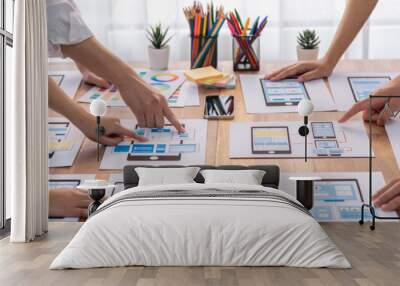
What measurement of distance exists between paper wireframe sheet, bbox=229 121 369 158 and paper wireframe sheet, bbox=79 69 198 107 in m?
0.51

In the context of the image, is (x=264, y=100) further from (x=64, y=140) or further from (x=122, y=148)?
(x=64, y=140)

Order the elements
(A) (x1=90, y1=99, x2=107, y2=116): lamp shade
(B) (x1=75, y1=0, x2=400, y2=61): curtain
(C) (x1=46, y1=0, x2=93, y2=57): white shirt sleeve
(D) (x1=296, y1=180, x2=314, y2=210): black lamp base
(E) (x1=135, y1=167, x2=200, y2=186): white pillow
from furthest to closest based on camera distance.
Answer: (B) (x1=75, y1=0, x2=400, y2=61): curtain < (A) (x1=90, y1=99, x2=107, y2=116): lamp shade < (C) (x1=46, y1=0, x2=93, y2=57): white shirt sleeve < (E) (x1=135, y1=167, x2=200, y2=186): white pillow < (D) (x1=296, y1=180, x2=314, y2=210): black lamp base

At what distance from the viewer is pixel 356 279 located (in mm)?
3084

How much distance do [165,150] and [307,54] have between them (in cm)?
147

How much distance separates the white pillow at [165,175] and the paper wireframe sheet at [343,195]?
788mm

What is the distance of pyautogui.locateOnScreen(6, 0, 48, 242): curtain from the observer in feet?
14.3

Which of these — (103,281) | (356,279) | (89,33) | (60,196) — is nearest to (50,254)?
(103,281)

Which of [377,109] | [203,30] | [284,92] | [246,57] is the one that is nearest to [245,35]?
[246,57]

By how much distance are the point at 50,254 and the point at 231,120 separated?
6.45ft

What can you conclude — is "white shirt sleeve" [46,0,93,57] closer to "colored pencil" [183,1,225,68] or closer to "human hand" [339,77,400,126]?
"colored pencil" [183,1,225,68]

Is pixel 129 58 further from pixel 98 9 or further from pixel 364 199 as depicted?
pixel 364 199

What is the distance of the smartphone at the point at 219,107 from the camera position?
5.30m

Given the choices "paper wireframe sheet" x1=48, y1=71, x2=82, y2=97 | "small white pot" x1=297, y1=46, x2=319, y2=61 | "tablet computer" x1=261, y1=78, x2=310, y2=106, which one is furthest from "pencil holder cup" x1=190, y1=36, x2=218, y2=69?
"paper wireframe sheet" x1=48, y1=71, x2=82, y2=97

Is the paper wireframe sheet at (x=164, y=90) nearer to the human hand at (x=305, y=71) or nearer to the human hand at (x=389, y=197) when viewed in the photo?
the human hand at (x=305, y=71)
